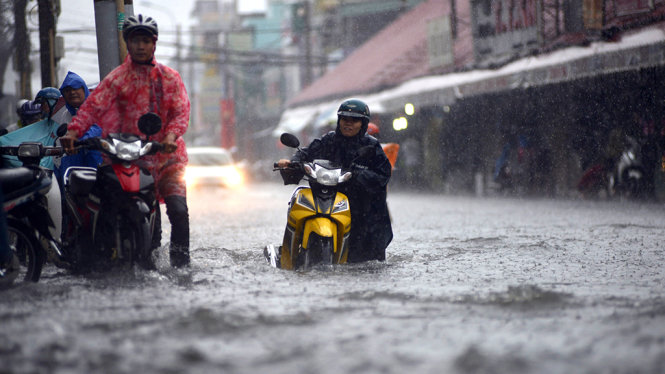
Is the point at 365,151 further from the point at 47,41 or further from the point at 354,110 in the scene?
the point at 47,41

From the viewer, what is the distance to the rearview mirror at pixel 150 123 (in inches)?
232

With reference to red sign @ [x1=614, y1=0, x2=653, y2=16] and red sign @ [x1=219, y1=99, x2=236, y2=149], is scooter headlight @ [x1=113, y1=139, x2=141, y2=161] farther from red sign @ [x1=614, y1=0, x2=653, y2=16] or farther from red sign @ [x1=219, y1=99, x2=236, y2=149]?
red sign @ [x1=219, y1=99, x2=236, y2=149]

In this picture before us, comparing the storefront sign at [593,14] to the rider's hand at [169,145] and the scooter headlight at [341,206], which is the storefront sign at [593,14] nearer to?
the scooter headlight at [341,206]

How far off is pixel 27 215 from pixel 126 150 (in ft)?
2.59

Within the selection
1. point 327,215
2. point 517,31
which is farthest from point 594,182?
point 327,215

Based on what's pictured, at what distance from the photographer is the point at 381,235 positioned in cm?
708

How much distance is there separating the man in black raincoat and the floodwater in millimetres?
175

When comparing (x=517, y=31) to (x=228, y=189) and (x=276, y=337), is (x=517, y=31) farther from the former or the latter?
(x=276, y=337)

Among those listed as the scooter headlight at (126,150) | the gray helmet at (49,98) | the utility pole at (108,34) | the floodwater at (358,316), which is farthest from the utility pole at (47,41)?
the scooter headlight at (126,150)

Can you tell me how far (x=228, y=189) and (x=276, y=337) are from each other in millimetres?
21696

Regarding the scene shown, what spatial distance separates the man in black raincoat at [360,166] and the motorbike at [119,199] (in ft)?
4.38

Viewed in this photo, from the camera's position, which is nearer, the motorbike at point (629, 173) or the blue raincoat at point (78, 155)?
the blue raincoat at point (78, 155)

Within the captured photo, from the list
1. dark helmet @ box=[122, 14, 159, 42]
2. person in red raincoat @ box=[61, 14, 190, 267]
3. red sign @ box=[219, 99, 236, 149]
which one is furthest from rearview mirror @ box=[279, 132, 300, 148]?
red sign @ box=[219, 99, 236, 149]

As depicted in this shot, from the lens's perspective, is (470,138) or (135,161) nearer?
(135,161)
